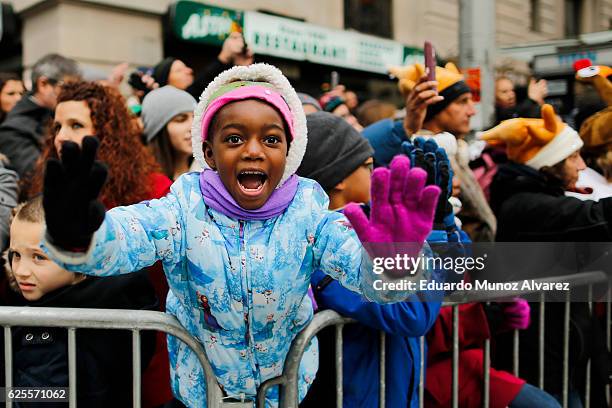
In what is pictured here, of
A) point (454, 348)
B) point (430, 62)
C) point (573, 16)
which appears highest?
point (573, 16)

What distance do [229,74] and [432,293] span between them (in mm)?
1021

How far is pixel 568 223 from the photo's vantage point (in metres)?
3.04

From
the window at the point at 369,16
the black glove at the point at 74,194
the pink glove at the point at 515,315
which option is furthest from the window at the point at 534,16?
the black glove at the point at 74,194

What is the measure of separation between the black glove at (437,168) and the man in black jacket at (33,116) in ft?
7.10

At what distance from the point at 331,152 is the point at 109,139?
106 cm

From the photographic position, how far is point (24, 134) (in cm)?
378

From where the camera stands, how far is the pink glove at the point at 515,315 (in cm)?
285

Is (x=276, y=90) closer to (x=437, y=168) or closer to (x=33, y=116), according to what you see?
(x=437, y=168)

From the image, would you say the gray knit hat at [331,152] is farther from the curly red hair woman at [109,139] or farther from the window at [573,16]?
the window at [573,16]

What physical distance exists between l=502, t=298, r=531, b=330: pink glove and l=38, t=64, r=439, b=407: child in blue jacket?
127 centimetres

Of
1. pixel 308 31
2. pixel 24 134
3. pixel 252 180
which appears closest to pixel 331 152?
pixel 252 180

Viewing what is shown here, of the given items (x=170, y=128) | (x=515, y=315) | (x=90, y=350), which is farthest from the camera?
(x=170, y=128)

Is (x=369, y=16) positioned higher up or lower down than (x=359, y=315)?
higher up

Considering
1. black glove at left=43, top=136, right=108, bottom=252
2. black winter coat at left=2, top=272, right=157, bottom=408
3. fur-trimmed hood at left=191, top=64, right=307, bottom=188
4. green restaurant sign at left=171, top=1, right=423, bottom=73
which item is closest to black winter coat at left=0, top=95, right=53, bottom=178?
black winter coat at left=2, top=272, right=157, bottom=408
